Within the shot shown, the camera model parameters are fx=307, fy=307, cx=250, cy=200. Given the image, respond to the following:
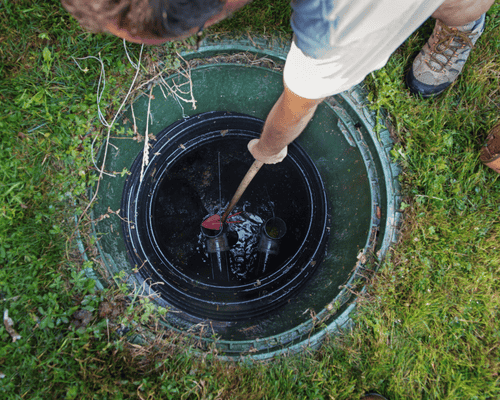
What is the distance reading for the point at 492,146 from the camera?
1.93m

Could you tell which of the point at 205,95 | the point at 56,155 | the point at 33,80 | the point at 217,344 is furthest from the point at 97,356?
the point at 205,95

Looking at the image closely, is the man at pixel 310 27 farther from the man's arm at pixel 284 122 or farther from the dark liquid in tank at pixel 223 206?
the dark liquid in tank at pixel 223 206

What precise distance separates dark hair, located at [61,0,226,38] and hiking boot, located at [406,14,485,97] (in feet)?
6.03

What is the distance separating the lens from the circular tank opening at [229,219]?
2.52 meters

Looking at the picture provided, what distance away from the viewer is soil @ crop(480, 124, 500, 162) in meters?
1.90

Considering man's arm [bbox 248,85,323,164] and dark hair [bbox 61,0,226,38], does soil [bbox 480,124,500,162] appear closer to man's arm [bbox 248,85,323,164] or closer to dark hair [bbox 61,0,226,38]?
man's arm [bbox 248,85,323,164]

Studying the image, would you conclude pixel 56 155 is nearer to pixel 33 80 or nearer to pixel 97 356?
pixel 33 80

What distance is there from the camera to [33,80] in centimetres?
193

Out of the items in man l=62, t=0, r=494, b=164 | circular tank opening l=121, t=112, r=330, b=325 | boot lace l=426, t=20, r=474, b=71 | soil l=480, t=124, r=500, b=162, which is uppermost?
man l=62, t=0, r=494, b=164

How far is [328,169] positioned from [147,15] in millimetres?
2033

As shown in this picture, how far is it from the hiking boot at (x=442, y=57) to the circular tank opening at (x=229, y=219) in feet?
3.19

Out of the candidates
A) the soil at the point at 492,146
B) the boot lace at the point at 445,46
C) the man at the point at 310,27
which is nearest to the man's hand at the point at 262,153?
the man at the point at 310,27

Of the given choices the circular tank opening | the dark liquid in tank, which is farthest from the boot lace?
the dark liquid in tank

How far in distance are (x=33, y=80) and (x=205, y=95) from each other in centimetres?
111
